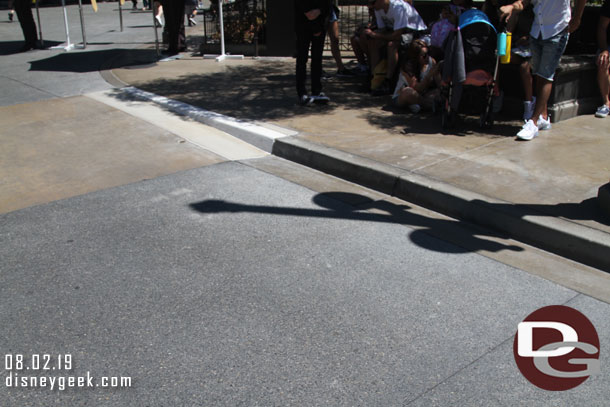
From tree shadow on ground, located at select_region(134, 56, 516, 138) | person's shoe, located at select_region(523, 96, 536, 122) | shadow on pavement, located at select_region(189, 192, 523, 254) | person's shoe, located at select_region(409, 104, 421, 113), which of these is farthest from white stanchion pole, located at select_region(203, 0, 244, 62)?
shadow on pavement, located at select_region(189, 192, 523, 254)

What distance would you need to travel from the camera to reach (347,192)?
19.0 feet

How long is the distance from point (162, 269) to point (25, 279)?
3.09ft

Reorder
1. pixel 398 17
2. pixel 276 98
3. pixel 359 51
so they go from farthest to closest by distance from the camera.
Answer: pixel 359 51
pixel 276 98
pixel 398 17

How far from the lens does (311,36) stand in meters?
8.41

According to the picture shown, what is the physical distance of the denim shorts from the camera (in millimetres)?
6668

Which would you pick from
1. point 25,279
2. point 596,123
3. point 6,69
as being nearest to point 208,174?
point 25,279

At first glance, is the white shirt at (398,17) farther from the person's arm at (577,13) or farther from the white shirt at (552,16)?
the person's arm at (577,13)

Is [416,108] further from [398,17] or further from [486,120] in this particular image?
[398,17]

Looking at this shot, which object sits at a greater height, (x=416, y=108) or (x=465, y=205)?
(x=416, y=108)

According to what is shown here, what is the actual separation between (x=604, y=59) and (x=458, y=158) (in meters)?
2.95

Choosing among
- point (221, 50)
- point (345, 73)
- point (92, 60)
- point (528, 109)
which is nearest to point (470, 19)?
point (528, 109)

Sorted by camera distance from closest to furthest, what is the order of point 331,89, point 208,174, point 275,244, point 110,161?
point 275,244, point 208,174, point 110,161, point 331,89

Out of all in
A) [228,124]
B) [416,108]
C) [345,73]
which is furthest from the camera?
[345,73]

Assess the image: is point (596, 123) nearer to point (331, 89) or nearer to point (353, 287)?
point (331, 89)
